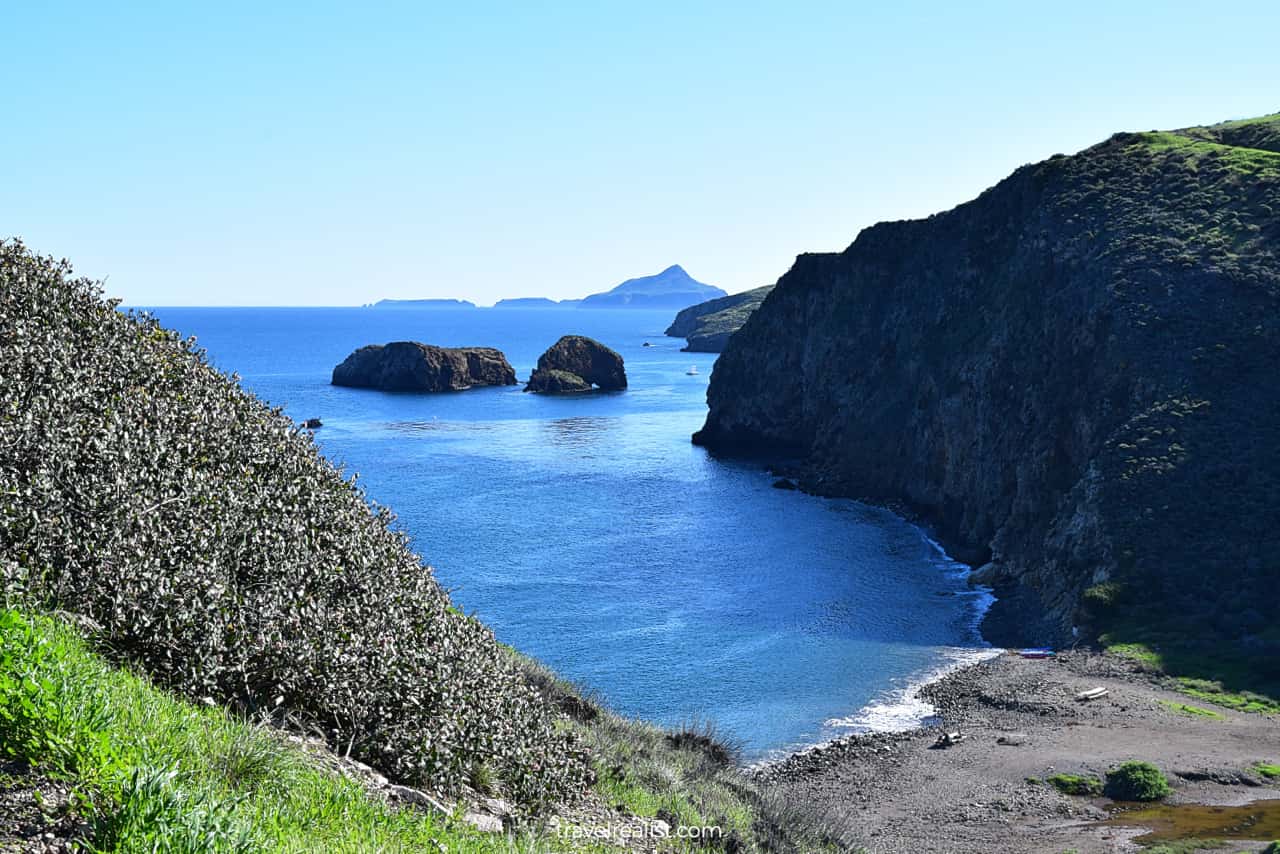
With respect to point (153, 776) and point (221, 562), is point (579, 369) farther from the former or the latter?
point (153, 776)

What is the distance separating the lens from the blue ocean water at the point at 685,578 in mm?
43844

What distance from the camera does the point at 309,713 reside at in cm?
1071

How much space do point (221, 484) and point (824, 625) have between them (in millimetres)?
43759

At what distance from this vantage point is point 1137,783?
33156 millimetres

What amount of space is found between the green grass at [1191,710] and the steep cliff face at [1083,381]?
19.6ft

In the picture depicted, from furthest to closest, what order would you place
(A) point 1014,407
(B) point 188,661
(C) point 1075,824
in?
(A) point 1014,407
(C) point 1075,824
(B) point 188,661

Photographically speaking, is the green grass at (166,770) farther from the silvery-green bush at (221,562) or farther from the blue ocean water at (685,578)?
the blue ocean water at (685,578)

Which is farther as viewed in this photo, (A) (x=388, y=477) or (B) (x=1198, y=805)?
(A) (x=388, y=477)

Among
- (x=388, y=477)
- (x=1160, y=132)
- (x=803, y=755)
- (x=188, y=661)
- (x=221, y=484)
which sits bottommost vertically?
(x=803, y=755)

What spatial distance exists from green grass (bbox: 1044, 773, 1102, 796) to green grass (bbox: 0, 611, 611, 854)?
30.5 m

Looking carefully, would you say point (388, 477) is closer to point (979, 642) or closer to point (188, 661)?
point (979, 642)

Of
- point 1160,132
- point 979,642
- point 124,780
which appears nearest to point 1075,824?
point 979,642

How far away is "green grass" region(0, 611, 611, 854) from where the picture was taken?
5586 mm

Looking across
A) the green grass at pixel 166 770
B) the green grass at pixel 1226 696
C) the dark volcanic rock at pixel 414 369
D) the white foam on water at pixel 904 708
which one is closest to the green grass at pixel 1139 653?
the green grass at pixel 1226 696
